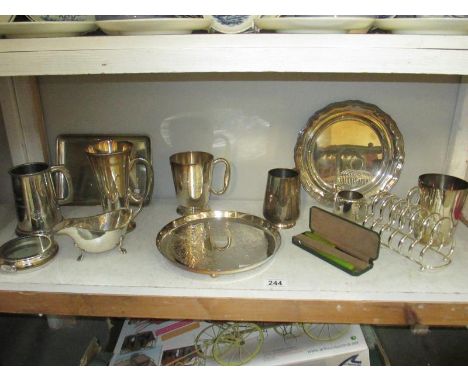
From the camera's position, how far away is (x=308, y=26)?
1.81 ft

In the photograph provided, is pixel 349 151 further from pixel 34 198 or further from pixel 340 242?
pixel 34 198

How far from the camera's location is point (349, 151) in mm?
886

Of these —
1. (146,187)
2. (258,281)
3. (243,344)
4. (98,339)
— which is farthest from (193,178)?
(98,339)

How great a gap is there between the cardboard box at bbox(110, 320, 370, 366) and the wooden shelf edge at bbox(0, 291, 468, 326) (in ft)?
0.63

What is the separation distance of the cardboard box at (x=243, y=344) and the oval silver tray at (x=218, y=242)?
22cm

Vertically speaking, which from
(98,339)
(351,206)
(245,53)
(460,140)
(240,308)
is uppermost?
(245,53)

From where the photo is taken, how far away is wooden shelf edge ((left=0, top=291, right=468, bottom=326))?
0.58 metres

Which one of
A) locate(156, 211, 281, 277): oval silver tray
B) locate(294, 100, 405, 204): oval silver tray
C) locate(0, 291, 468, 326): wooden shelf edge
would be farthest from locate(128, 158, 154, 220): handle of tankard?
locate(294, 100, 405, 204): oval silver tray

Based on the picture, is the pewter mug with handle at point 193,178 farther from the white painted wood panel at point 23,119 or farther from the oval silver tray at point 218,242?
the white painted wood panel at point 23,119

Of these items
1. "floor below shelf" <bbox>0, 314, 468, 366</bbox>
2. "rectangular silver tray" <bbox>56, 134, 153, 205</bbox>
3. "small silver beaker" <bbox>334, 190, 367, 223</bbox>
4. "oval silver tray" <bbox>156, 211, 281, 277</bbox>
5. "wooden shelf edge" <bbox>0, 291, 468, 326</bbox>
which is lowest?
"floor below shelf" <bbox>0, 314, 468, 366</bbox>

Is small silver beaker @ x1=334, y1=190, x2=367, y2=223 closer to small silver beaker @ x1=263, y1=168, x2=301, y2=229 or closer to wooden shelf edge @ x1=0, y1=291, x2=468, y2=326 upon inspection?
small silver beaker @ x1=263, y1=168, x2=301, y2=229

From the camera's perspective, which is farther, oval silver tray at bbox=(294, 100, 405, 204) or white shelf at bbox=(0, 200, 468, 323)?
oval silver tray at bbox=(294, 100, 405, 204)

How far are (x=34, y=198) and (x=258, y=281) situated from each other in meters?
0.48
